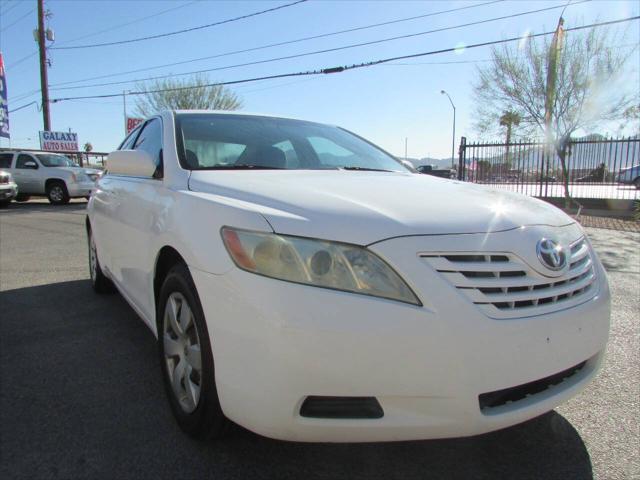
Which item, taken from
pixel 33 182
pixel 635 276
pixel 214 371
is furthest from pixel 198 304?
pixel 33 182

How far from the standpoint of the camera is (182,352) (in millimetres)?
2221

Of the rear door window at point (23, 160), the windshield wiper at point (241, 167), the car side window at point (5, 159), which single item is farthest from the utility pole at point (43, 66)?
the windshield wiper at point (241, 167)

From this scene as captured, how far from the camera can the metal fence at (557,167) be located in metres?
14.7

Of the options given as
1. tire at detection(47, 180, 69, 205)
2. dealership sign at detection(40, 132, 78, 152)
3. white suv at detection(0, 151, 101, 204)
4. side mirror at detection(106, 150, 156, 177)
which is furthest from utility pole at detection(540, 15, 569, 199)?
dealership sign at detection(40, 132, 78, 152)

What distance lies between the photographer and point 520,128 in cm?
1886

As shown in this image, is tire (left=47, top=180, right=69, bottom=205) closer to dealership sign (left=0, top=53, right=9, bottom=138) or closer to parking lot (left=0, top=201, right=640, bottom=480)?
dealership sign (left=0, top=53, right=9, bottom=138)

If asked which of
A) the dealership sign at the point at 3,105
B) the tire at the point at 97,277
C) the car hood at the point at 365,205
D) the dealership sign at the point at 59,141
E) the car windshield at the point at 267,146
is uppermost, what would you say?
the dealership sign at the point at 3,105

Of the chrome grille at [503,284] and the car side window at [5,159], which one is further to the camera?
the car side window at [5,159]

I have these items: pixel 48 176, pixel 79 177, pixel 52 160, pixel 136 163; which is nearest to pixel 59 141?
pixel 52 160

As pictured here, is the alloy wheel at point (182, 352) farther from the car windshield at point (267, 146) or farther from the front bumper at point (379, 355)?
the car windshield at point (267, 146)

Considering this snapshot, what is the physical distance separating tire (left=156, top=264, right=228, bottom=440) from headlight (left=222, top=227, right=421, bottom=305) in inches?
15.1

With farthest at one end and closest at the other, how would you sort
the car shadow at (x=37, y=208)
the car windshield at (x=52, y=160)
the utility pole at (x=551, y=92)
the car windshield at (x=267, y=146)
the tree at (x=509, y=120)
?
1. the tree at (x=509, y=120)
2. the car windshield at (x=52, y=160)
3. the utility pole at (x=551, y=92)
4. the car shadow at (x=37, y=208)
5. the car windshield at (x=267, y=146)

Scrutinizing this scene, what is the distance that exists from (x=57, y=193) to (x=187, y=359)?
17.2m

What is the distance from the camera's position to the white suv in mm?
16875
